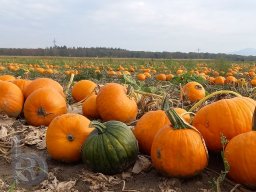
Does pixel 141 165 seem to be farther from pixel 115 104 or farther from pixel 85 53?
pixel 85 53

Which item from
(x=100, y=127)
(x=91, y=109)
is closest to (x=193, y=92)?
(x=91, y=109)

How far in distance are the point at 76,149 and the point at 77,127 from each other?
188mm

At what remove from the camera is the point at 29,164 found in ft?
11.4

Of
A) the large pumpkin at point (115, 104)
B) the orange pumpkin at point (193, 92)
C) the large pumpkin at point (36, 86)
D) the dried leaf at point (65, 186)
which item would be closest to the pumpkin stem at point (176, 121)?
the dried leaf at point (65, 186)

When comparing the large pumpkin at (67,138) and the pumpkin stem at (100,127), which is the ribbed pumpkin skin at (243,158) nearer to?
the pumpkin stem at (100,127)

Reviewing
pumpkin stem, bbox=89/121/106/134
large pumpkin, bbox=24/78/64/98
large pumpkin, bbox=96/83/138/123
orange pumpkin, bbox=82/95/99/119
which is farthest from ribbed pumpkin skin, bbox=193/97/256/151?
large pumpkin, bbox=24/78/64/98

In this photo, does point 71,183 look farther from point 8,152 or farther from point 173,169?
point 8,152

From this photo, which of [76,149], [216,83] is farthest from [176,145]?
[216,83]

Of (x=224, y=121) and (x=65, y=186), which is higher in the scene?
(x=224, y=121)

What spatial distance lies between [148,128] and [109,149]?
477 millimetres

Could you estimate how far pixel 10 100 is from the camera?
5047 mm

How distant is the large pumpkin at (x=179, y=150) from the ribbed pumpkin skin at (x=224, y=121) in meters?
0.22

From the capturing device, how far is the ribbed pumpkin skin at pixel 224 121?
3.25m

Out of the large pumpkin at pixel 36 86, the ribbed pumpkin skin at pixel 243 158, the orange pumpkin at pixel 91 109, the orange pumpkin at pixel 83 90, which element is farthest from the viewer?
the orange pumpkin at pixel 83 90
